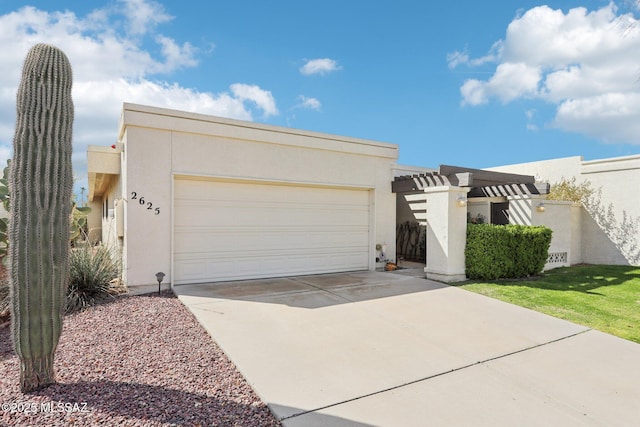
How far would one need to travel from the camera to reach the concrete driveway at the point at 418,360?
328 centimetres

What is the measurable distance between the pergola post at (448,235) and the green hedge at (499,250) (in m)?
0.24

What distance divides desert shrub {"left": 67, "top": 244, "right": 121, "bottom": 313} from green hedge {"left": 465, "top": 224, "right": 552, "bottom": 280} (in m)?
8.47

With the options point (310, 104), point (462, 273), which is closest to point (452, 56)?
point (310, 104)

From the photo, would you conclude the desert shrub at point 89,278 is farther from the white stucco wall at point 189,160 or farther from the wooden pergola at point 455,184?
the wooden pergola at point 455,184

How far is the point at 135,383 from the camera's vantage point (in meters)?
3.60

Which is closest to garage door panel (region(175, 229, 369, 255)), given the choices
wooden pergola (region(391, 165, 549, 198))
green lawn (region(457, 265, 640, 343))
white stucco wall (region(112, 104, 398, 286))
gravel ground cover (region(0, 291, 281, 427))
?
white stucco wall (region(112, 104, 398, 286))

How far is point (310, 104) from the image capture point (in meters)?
10.5

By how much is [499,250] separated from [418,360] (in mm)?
5844

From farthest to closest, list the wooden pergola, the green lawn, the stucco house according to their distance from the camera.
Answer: the wooden pergola
the stucco house
the green lawn

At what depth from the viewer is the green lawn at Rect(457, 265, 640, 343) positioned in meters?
6.07

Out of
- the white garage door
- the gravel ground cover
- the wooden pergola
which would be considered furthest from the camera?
the wooden pergola

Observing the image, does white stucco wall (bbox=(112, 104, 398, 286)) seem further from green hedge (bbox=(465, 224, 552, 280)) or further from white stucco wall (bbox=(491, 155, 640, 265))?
white stucco wall (bbox=(491, 155, 640, 265))

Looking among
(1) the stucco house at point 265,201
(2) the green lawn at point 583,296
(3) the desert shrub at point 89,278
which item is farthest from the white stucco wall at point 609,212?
(3) the desert shrub at point 89,278

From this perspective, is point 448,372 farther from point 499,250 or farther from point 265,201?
point 265,201
